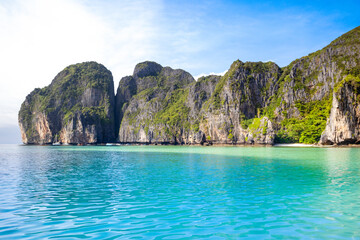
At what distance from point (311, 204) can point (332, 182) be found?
6804mm

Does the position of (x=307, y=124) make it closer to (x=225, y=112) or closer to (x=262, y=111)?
(x=262, y=111)

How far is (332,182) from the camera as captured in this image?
1590 cm

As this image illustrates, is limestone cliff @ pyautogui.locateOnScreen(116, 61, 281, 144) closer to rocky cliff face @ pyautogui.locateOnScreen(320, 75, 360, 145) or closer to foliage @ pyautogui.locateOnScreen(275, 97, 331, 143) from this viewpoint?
foliage @ pyautogui.locateOnScreen(275, 97, 331, 143)

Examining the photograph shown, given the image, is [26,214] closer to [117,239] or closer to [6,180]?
[117,239]

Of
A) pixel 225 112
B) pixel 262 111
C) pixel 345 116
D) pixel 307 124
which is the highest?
pixel 262 111

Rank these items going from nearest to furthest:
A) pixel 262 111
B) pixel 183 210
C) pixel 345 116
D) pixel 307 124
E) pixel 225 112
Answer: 1. pixel 183 210
2. pixel 345 116
3. pixel 307 124
4. pixel 262 111
5. pixel 225 112

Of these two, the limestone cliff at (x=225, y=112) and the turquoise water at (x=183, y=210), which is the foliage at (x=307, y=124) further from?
the turquoise water at (x=183, y=210)

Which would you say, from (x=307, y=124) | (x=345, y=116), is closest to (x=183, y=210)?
(x=345, y=116)

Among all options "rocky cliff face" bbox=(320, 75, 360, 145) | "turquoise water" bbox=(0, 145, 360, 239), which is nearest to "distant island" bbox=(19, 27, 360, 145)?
"rocky cliff face" bbox=(320, 75, 360, 145)

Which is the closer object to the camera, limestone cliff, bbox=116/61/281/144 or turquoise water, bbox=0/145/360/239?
turquoise water, bbox=0/145/360/239

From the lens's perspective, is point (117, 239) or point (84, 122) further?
point (84, 122)

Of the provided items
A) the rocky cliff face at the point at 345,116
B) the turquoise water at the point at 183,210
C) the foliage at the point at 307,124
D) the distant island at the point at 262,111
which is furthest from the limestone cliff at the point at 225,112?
the turquoise water at the point at 183,210

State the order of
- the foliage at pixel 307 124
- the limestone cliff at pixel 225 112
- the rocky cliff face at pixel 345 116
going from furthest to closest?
1. the limestone cliff at pixel 225 112
2. the foliage at pixel 307 124
3. the rocky cliff face at pixel 345 116

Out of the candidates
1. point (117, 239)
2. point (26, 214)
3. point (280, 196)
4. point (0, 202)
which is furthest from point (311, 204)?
point (0, 202)
